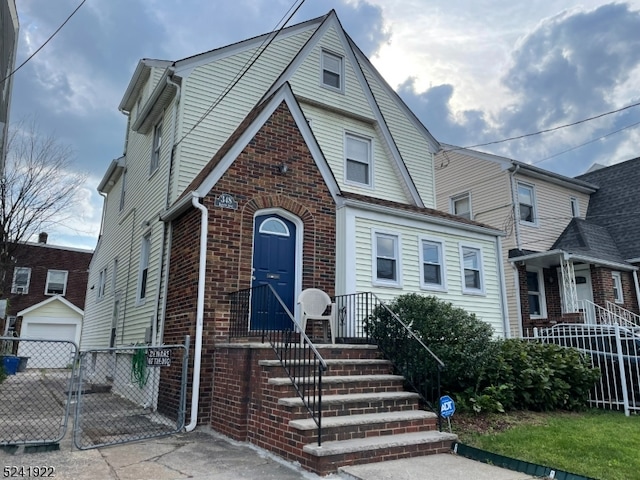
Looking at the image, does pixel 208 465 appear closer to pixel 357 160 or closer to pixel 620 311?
pixel 357 160

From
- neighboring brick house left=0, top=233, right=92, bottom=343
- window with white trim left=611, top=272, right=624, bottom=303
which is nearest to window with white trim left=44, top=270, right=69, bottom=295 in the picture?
neighboring brick house left=0, top=233, right=92, bottom=343

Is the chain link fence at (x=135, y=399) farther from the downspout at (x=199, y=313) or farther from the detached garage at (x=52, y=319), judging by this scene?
the detached garage at (x=52, y=319)

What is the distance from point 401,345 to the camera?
714 centimetres

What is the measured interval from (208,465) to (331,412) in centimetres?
154

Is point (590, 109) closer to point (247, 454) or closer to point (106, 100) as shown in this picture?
point (247, 454)

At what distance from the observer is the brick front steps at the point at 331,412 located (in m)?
5.05

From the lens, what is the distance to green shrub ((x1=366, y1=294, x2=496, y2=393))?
22.7 feet

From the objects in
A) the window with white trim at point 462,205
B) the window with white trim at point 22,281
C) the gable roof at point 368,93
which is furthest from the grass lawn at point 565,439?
the window with white trim at point 22,281

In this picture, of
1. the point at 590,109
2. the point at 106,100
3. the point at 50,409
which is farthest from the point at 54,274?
the point at 590,109

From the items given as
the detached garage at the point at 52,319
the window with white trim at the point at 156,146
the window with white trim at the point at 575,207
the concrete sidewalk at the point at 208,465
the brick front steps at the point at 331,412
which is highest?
the window with white trim at the point at 575,207

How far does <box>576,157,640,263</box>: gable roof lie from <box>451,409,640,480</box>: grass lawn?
11110mm

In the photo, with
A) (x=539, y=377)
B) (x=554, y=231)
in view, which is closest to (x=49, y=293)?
(x=554, y=231)

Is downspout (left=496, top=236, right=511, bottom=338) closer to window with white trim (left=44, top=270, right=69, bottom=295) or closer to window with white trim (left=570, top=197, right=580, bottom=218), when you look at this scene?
window with white trim (left=570, top=197, right=580, bottom=218)

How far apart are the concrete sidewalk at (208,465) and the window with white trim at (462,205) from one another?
13.8m
